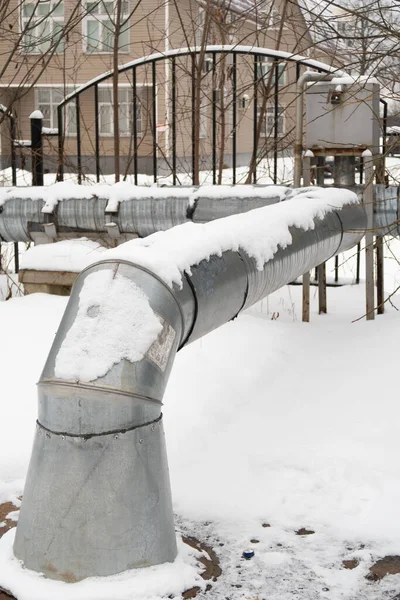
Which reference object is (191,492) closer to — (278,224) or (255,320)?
(278,224)

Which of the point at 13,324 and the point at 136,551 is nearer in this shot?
the point at 136,551

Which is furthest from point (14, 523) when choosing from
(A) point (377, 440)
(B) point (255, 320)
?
(B) point (255, 320)

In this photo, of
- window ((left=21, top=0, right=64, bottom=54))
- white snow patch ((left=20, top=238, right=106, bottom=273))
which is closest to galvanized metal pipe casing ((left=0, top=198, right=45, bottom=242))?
white snow patch ((left=20, top=238, right=106, bottom=273))

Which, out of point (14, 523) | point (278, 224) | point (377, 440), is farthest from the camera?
point (278, 224)

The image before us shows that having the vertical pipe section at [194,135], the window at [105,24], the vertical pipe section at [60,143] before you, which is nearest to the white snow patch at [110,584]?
the vertical pipe section at [194,135]

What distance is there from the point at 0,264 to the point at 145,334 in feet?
16.2

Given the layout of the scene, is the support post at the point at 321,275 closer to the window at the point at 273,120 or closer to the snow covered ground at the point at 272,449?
the window at the point at 273,120

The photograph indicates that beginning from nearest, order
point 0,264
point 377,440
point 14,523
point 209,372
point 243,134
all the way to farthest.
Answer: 1. point 14,523
2. point 377,440
3. point 209,372
4. point 0,264
5. point 243,134

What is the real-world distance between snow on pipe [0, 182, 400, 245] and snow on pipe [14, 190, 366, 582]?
2.87m

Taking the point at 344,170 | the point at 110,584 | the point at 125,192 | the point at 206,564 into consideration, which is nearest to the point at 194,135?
the point at 125,192

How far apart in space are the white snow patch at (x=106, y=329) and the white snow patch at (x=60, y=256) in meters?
3.15

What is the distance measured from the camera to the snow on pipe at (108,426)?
222 cm

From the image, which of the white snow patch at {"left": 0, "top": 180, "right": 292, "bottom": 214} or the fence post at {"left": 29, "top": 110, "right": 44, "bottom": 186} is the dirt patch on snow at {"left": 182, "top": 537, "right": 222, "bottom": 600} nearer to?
the white snow patch at {"left": 0, "top": 180, "right": 292, "bottom": 214}

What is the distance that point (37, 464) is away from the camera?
91.0 inches
